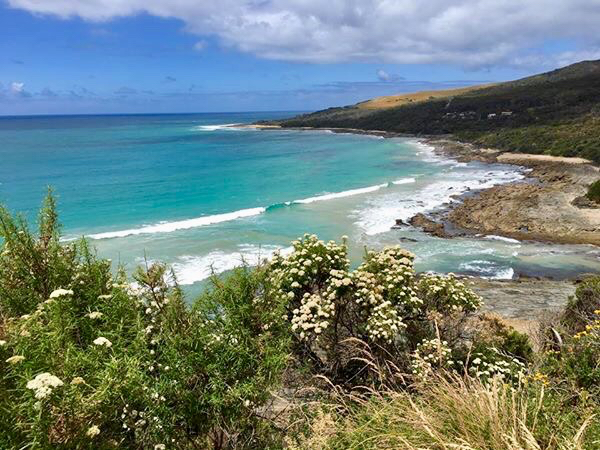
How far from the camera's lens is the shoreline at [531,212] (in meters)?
28.5

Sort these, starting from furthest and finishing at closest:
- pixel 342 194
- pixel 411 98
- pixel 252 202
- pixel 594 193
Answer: pixel 411 98
pixel 342 194
pixel 252 202
pixel 594 193

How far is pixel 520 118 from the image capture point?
91188 mm

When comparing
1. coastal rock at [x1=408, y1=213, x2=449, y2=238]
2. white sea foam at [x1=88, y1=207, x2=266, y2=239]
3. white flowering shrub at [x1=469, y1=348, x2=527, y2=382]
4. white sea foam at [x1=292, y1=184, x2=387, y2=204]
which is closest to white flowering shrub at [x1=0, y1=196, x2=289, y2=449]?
white flowering shrub at [x1=469, y1=348, x2=527, y2=382]

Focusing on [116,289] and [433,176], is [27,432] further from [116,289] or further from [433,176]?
[433,176]

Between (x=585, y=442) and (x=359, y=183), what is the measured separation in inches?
1825

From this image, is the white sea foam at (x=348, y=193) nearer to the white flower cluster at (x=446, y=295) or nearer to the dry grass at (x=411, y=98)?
the white flower cluster at (x=446, y=295)

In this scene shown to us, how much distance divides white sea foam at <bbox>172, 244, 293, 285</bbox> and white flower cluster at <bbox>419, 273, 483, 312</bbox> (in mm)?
12164

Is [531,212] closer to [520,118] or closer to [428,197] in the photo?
[428,197]

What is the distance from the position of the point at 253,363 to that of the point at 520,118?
98.2 meters

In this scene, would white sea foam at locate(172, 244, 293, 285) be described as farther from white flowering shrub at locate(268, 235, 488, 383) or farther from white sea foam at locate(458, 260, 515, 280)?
white flowering shrub at locate(268, 235, 488, 383)

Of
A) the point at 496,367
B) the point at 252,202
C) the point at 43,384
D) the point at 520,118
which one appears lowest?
the point at 252,202

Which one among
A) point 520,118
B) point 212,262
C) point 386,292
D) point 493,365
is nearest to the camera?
point 493,365

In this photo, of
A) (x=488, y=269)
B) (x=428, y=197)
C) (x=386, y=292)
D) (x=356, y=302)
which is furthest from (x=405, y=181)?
(x=356, y=302)

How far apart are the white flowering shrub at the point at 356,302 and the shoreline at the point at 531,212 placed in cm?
1929
